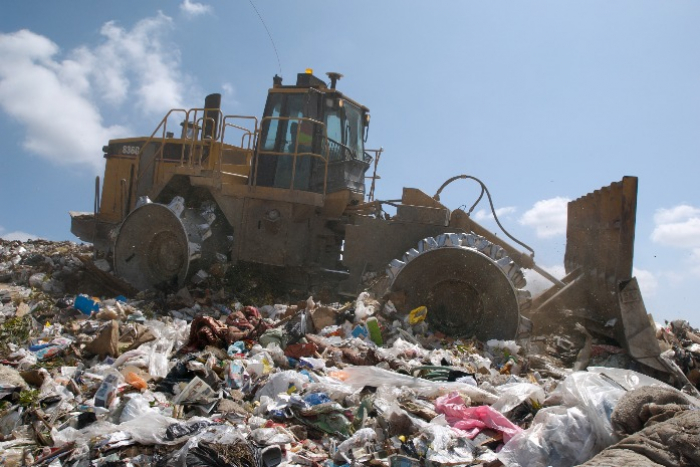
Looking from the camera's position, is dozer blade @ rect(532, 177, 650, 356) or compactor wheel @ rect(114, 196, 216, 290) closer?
dozer blade @ rect(532, 177, 650, 356)

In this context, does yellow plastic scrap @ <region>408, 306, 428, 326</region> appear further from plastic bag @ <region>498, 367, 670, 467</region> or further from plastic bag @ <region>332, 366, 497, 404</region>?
plastic bag @ <region>498, 367, 670, 467</region>

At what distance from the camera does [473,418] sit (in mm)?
3680

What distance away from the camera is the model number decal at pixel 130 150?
10.6 metres

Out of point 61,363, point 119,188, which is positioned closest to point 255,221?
point 61,363

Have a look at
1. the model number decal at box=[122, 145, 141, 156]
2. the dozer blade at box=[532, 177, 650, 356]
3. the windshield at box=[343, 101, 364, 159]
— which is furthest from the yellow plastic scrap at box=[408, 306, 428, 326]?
the model number decal at box=[122, 145, 141, 156]

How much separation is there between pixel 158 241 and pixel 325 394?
4.71 m

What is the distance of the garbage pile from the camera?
10.5ft

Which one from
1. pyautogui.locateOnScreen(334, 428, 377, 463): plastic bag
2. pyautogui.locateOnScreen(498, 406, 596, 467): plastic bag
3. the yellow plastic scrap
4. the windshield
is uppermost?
the windshield

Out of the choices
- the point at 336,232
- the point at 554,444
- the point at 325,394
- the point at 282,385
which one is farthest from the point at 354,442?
the point at 336,232

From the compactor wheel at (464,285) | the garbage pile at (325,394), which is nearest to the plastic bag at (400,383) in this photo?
the garbage pile at (325,394)

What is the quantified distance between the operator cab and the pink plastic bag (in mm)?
4175

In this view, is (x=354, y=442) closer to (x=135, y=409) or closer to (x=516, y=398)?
(x=516, y=398)

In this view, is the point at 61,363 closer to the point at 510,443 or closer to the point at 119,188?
the point at 510,443

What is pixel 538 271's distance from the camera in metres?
6.57
